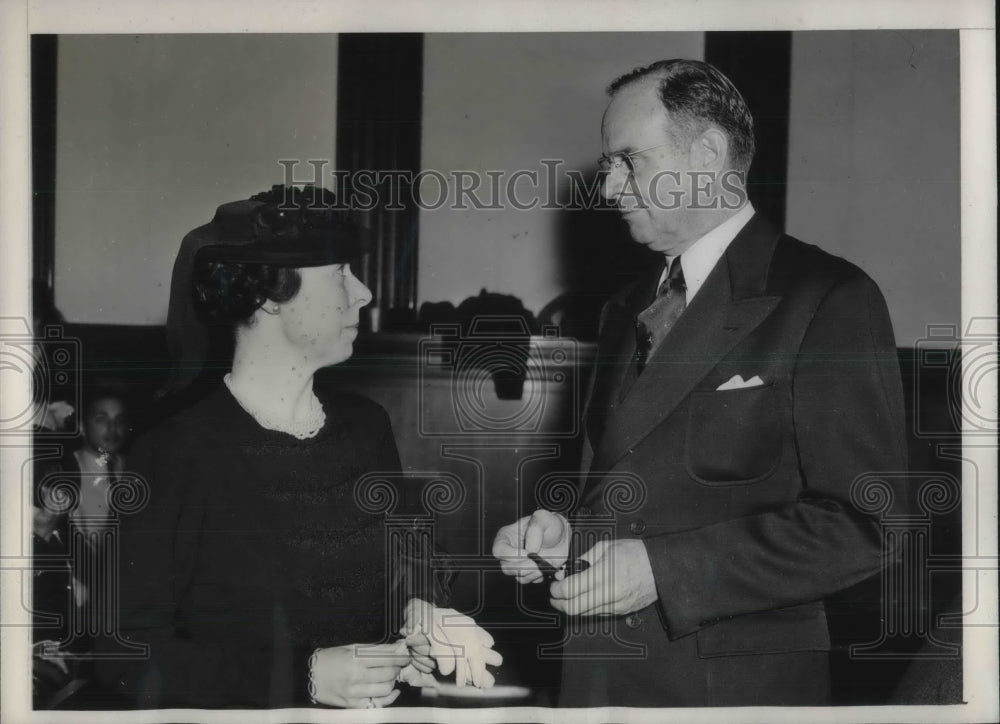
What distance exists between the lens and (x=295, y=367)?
171cm

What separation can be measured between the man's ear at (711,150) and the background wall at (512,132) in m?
0.17

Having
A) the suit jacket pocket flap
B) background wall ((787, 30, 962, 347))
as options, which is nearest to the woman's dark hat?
background wall ((787, 30, 962, 347))

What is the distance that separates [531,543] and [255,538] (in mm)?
521

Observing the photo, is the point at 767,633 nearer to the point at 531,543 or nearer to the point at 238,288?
the point at 531,543

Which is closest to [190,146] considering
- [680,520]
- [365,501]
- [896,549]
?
[365,501]

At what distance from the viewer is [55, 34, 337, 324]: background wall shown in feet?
5.72

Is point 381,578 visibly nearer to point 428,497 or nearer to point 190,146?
point 428,497

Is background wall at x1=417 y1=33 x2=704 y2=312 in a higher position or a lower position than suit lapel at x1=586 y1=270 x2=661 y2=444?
higher

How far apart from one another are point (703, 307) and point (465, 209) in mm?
486

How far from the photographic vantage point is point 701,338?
1.67 metres

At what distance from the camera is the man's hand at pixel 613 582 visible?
1.68m
